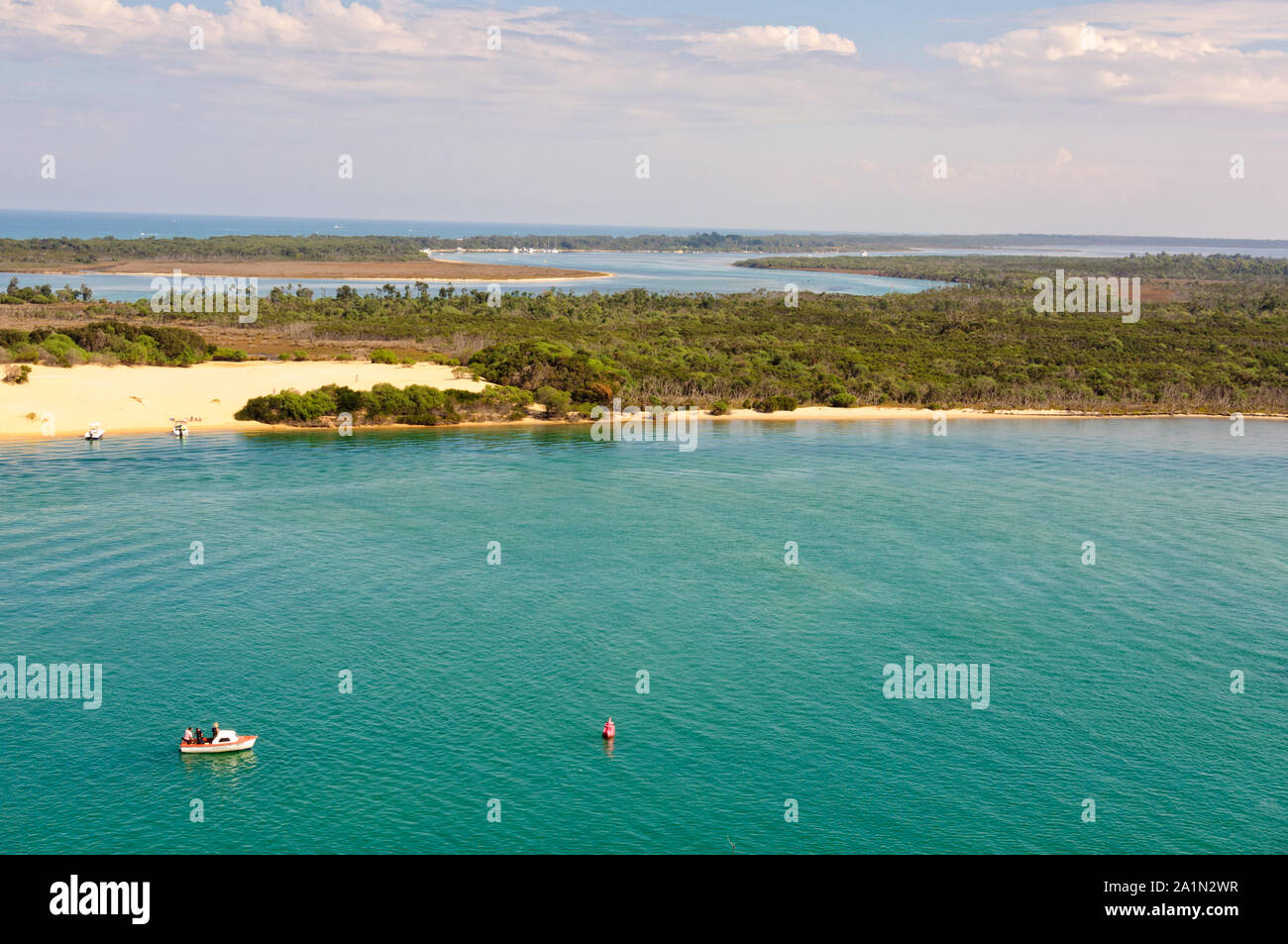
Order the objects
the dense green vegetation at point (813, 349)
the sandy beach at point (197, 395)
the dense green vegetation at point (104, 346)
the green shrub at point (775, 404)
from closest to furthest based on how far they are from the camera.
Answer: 1. the sandy beach at point (197, 395)
2. the dense green vegetation at point (104, 346)
3. the green shrub at point (775, 404)
4. the dense green vegetation at point (813, 349)

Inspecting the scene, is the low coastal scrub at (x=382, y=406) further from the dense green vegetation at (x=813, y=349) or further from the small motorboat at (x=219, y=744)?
the small motorboat at (x=219, y=744)

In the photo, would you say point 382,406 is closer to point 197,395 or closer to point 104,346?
point 197,395

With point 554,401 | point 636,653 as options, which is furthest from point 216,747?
point 554,401

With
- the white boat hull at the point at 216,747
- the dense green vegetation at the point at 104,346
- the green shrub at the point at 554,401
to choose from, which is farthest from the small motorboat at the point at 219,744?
the dense green vegetation at the point at 104,346

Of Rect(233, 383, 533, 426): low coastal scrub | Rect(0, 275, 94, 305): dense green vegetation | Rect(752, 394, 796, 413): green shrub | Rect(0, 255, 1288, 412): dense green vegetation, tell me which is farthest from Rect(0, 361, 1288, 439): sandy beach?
Rect(0, 275, 94, 305): dense green vegetation

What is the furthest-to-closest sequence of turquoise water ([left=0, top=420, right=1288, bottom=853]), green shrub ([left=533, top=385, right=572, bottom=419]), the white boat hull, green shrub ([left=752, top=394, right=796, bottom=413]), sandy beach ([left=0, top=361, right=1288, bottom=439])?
green shrub ([left=752, top=394, right=796, bottom=413]) < green shrub ([left=533, top=385, right=572, bottom=419]) < sandy beach ([left=0, top=361, right=1288, bottom=439]) < the white boat hull < turquoise water ([left=0, top=420, right=1288, bottom=853])

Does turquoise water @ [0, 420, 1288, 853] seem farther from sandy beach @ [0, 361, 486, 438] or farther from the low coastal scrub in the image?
the low coastal scrub

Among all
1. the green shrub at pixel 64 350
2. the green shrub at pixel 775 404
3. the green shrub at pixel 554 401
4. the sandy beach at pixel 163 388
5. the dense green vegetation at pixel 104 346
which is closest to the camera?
the sandy beach at pixel 163 388
